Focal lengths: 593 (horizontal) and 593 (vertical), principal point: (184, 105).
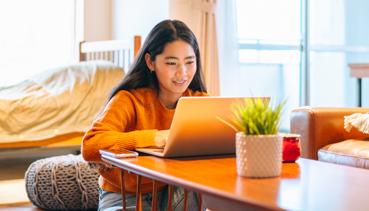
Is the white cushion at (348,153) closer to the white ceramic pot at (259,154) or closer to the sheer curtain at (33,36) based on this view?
the white ceramic pot at (259,154)

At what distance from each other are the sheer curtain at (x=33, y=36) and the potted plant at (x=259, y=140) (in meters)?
3.96

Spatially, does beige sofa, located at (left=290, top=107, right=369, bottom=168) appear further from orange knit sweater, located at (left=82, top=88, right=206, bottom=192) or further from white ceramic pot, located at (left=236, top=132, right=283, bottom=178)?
white ceramic pot, located at (left=236, top=132, right=283, bottom=178)

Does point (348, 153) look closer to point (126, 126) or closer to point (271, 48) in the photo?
point (126, 126)

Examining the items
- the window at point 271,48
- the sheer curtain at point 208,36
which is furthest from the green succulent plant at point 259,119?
the window at point 271,48

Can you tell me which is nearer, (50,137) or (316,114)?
(316,114)

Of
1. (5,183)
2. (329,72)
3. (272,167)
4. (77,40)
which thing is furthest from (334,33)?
(272,167)

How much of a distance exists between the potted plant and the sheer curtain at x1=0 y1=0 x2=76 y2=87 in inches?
156

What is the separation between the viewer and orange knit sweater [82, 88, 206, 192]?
1619mm

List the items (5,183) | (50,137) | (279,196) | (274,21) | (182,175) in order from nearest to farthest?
(279,196) → (182,175) → (5,183) → (50,137) → (274,21)

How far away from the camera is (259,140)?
1.21 metres

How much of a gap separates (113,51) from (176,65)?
118 inches

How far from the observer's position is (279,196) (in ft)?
3.36

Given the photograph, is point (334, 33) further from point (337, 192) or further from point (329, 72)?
point (337, 192)

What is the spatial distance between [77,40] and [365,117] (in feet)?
10.5
